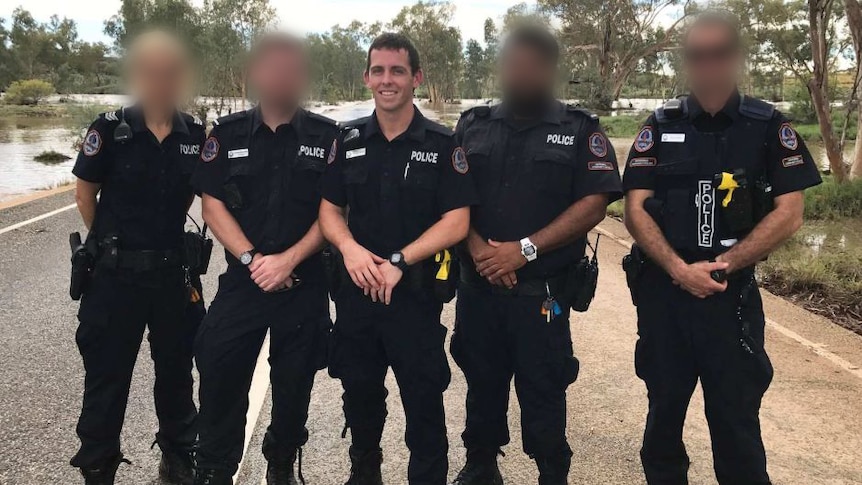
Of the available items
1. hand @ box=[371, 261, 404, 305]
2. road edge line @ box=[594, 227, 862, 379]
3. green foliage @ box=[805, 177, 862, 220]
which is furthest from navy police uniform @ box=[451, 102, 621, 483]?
green foliage @ box=[805, 177, 862, 220]

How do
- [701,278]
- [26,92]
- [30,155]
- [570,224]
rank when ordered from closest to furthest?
[701,278], [570,224], [30,155], [26,92]

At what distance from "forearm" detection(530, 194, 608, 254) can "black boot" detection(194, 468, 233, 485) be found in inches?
64.7

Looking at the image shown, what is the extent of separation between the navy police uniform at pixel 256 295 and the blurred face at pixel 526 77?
0.84 meters

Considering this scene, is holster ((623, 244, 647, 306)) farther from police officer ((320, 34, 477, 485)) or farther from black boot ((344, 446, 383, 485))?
black boot ((344, 446, 383, 485))

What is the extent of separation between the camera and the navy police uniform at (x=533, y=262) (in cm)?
260

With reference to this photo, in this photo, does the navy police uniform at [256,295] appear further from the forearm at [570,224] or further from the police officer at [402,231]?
the forearm at [570,224]

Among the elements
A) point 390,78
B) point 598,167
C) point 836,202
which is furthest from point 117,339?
point 836,202

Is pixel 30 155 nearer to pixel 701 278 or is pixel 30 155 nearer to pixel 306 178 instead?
pixel 306 178

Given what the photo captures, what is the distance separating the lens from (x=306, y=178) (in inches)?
104

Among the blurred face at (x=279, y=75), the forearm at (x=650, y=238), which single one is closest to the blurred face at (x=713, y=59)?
the forearm at (x=650, y=238)

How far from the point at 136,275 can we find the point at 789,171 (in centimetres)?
272

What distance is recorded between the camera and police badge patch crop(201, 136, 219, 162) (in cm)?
264

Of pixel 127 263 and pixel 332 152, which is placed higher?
pixel 332 152

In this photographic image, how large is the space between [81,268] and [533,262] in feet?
6.34
